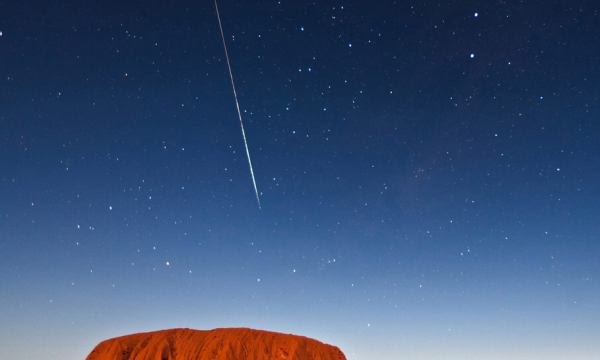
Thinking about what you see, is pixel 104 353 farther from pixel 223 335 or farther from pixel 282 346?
pixel 282 346

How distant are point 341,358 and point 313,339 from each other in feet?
8.57

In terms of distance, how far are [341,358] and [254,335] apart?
23.5ft

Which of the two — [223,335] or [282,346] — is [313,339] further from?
[223,335]

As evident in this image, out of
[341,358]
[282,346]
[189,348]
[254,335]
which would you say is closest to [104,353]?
[189,348]

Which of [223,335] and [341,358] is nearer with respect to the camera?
[223,335]

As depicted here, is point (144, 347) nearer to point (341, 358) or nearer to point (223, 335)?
point (223, 335)

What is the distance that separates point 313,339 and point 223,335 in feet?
22.7

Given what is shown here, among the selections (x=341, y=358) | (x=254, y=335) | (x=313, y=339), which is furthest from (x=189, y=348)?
(x=341, y=358)

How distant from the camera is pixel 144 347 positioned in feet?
95.3

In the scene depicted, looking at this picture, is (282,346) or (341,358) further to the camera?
(341,358)

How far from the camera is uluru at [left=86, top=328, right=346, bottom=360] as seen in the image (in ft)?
93.6

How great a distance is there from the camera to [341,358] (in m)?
32.4

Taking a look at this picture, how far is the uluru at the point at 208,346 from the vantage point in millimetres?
28531

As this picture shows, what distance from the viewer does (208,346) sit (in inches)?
1137
